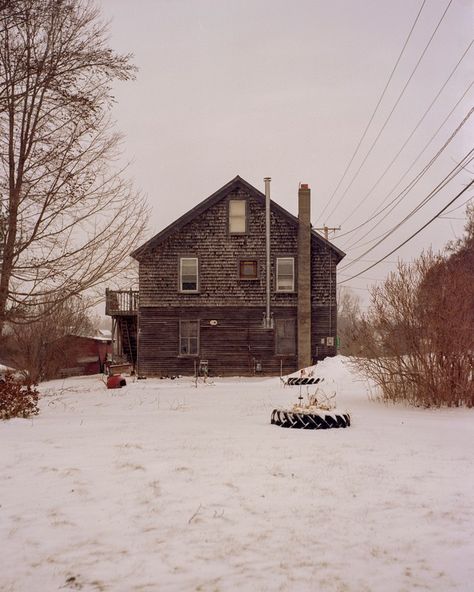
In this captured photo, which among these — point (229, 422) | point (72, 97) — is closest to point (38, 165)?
point (72, 97)

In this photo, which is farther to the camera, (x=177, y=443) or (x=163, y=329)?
(x=163, y=329)

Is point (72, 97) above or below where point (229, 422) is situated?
above

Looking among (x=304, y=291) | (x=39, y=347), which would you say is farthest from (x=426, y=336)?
(x=39, y=347)

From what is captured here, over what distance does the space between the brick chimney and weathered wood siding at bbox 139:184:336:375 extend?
432 millimetres

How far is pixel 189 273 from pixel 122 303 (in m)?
4.54

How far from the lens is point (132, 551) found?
465cm

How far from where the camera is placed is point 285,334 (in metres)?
27.7

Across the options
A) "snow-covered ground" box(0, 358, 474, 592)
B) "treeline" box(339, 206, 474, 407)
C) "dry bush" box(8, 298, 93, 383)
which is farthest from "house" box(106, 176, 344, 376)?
"snow-covered ground" box(0, 358, 474, 592)

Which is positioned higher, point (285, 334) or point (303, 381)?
point (285, 334)

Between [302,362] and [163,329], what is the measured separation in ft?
22.3

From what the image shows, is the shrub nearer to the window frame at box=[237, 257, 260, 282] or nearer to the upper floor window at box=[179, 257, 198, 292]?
the upper floor window at box=[179, 257, 198, 292]

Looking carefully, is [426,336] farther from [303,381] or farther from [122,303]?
[122,303]

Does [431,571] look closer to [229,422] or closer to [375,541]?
[375,541]

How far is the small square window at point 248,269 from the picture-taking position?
91.3 ft
